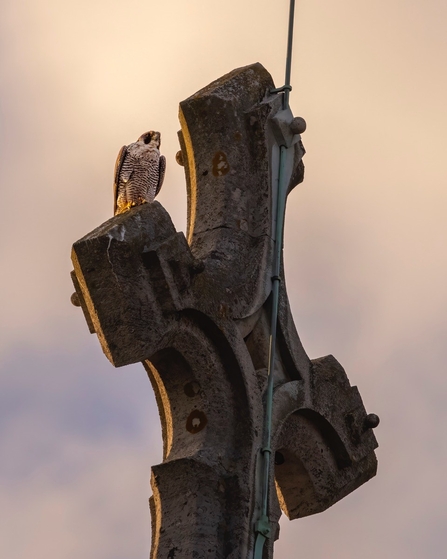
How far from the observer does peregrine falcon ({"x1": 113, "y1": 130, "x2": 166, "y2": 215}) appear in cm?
1105

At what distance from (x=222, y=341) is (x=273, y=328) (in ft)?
1.58

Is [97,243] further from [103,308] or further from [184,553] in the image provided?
[184,553]

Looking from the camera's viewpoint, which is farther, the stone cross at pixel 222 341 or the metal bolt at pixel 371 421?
the metal bolt at pixel 371 421

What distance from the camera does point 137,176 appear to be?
441 inches

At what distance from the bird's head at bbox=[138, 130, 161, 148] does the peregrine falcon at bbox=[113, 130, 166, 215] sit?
21 cm

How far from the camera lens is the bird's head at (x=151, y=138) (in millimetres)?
12305

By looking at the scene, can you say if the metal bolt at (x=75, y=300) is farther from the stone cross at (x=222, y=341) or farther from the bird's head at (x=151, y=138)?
the bird's head at (x=151, y=138)

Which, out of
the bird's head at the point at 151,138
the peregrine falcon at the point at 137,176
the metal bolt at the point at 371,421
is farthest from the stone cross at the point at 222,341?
the bird's head at the point at 151,138

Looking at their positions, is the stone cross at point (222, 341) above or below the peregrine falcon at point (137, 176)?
below

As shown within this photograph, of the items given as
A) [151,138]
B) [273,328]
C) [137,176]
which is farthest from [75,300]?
[151,138]

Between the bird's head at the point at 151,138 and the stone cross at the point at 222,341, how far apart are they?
11.4 feet

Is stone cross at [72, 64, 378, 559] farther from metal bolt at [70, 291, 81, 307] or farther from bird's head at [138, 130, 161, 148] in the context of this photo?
bird's head at [138, 130, 161, 148]

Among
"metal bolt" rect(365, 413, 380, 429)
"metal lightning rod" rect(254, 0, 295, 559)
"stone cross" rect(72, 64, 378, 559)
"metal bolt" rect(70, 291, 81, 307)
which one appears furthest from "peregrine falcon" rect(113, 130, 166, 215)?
"metal bolt" rect(70, 291, 81, 307)

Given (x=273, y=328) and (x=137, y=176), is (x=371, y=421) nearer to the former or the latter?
(x=273, y=328)
